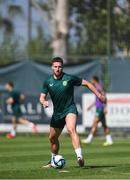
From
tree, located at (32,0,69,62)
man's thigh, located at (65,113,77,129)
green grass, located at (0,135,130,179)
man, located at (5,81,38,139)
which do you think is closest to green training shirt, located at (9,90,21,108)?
man, located at (5,81,38,139)

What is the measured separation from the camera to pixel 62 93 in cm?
1546

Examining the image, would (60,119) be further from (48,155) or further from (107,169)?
(48,155)

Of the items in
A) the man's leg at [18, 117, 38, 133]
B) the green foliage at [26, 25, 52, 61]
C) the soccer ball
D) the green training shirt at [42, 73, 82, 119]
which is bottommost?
the man's leg at [18, 117, 38, 133]

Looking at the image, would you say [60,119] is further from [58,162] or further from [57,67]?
[57,67]

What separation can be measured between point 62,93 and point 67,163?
1.98 metres

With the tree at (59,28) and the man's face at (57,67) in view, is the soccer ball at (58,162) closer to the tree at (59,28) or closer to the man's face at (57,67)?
the man's face at (57,67)

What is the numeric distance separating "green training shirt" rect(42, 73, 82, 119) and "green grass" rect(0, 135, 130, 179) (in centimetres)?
113

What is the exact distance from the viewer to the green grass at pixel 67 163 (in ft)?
46.1

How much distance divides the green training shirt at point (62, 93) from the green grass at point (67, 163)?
113 cm

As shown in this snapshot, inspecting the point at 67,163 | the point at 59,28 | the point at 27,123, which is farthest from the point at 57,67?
the point at 59,28

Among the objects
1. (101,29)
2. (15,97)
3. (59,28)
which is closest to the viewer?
(15,97)

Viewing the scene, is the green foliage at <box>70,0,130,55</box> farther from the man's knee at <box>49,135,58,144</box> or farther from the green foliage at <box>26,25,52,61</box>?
the man's knee at <box>49,135,58,144</box>

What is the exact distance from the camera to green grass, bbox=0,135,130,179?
14047mm

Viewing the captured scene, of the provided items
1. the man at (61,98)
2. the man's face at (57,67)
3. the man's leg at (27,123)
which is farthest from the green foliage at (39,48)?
the man's face at (57,67)
